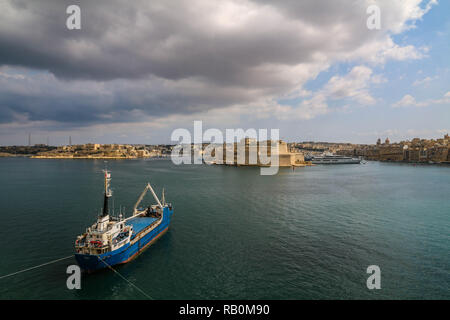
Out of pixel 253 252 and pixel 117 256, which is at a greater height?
pixel 117 256

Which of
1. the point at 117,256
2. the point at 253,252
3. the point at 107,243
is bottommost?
the point at 253,252

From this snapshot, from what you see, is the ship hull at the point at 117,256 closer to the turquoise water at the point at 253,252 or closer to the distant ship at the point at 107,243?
the distant ship at the point at 107,243

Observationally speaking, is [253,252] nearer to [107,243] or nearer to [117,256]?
[117,256]

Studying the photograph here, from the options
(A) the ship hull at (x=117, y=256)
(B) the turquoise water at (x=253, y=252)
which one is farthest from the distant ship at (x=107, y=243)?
(B) the turquoise water at (x=253, y=252)

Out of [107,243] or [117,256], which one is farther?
[117,256]

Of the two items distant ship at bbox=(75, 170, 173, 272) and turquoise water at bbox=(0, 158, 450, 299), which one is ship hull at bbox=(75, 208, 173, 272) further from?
turquoise water at bbox=(0, 158, 450, 299)

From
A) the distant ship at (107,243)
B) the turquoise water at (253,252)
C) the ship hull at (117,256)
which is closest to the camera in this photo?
the turquoise water at (253,252)

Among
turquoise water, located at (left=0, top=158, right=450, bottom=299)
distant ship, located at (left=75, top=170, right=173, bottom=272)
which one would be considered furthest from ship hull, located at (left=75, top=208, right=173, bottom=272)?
turquoise water, located at (left=0, top=158, right=450, bottom=299)

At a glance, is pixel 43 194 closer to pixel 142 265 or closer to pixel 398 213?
pixel 142 265

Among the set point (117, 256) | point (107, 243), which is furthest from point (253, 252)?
point (107, 243)

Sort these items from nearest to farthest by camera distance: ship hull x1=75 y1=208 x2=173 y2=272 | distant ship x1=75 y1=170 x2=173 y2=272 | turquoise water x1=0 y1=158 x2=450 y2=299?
1. turquoise water x1=0 y1=158 x2=450 y2=299
2. ship hull x1=75 y1=208 x2=173 y2=272
3. distant ship x1=75 y1=170 x2=173 y2=272
